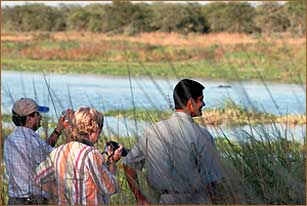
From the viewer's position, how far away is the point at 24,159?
4270 mm

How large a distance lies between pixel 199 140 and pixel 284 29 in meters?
3.67

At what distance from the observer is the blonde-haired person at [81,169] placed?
3887 millimetres

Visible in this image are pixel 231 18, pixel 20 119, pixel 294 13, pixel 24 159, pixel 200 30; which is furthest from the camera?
pixel 294 13

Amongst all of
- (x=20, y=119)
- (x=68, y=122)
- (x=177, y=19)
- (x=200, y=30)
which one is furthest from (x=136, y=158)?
(x=177, y=19)

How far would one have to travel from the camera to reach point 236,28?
6.41 metres

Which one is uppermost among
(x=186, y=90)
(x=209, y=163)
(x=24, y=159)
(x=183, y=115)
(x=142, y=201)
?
(x=186, y=90)

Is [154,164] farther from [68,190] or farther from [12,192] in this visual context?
[12,192]

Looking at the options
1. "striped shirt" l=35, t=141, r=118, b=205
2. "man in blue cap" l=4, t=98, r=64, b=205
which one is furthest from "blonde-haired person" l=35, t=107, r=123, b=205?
"man in blue cap" l=4, t=98, r=64, b=205

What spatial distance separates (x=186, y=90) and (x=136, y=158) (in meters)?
A: 0.49

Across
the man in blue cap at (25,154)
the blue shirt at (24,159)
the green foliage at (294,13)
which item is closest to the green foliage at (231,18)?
the green foliage at (294,13)

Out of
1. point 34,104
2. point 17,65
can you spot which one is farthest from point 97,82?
point 34,104

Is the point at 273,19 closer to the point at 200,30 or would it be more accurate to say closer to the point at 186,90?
the point at 200,30

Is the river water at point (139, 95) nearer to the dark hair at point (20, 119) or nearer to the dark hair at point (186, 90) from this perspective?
the dark hair at point (186, 90)

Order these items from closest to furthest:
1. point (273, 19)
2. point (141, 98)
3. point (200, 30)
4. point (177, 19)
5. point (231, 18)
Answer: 1. point (231, 18)
2. point (273, 19)
3. point (200, 30)
4. point (177, 19)
5. point (141, 98)
